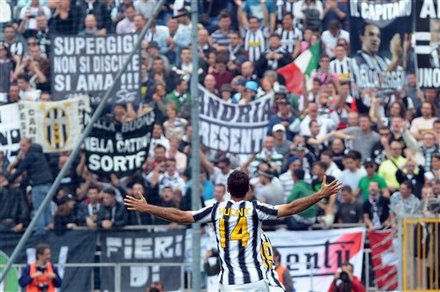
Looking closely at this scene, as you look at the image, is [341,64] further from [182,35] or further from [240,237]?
[240,237]

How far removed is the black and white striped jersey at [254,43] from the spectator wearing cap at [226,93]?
1009 mm

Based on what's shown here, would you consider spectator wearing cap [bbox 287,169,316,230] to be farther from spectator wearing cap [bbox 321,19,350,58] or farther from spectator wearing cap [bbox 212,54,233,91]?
spectator wearing cap [bbox 321,19,350,58]

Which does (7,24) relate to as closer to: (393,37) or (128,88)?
(128,88)

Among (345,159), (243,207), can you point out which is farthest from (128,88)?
(243,207)

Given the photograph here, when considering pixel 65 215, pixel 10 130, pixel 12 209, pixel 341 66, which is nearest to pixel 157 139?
pixel 65 215

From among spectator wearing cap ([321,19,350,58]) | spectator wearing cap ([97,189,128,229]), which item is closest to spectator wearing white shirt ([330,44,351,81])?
spectator wearing cap ([321,19,350,58])

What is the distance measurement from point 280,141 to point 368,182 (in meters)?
1.32

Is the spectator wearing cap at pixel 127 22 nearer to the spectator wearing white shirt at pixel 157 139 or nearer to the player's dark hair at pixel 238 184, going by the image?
the spectator wearing white shirt at pixel 157 139

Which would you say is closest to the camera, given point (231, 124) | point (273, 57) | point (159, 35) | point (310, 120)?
point (231, 124)

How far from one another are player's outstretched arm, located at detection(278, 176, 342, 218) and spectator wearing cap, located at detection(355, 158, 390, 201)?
25.5 feet

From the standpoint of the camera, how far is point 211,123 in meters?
19.1

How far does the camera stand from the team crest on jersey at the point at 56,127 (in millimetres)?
19000

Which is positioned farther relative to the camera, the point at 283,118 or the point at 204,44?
the point at 204,44

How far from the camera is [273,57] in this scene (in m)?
21.3
